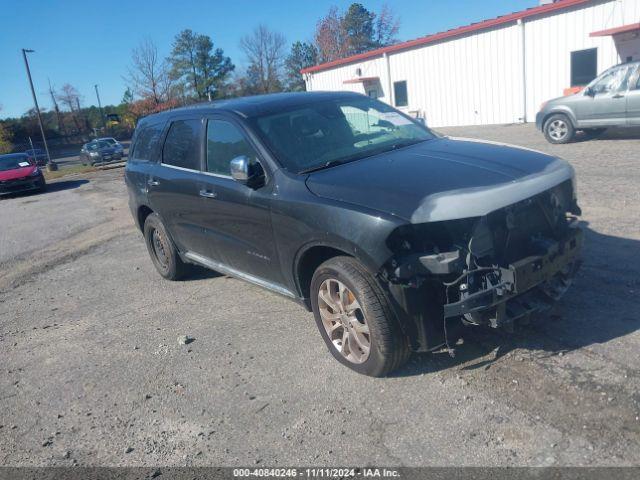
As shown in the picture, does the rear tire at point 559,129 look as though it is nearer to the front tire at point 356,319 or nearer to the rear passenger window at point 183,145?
the rear passenger window at point 183,145

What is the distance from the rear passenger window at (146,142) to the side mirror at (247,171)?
6.94 feet

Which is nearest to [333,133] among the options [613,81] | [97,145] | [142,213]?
[142,213]

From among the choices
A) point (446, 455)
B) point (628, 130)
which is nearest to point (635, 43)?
point (628, 130)

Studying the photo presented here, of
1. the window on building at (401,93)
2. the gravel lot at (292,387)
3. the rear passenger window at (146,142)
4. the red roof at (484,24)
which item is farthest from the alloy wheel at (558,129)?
the window on building at (401,93)

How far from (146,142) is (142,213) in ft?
2.87

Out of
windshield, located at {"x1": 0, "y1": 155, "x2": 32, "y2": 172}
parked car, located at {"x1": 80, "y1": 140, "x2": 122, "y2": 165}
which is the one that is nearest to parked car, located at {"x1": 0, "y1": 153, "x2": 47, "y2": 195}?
windshield, located at {"x1": 0, "y1": 155, "x2": 32, "y2": 172}

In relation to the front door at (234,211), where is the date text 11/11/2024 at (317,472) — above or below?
below

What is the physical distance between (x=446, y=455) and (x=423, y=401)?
51cm

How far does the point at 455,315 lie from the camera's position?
3.22 meters

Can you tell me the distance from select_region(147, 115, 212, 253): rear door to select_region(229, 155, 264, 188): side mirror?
96 centimetres

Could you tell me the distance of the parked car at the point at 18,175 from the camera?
18.0 m

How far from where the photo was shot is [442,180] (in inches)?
137

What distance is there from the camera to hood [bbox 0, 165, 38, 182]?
18.0 m

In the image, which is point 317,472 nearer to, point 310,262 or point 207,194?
point 310,262
